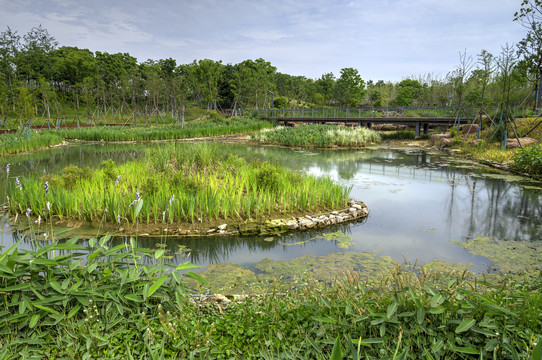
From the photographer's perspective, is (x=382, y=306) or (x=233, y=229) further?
(x=233, y=229)

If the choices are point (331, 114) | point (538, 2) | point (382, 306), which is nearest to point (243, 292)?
point (382, 306)

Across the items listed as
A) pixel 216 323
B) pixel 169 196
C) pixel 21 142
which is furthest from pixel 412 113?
pixel 216 323

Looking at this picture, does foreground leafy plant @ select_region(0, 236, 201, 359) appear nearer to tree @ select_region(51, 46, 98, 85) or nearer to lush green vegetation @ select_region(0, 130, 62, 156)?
lush green vegetation @ select_region(0, 130, 62, 156)

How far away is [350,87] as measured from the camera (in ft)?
171

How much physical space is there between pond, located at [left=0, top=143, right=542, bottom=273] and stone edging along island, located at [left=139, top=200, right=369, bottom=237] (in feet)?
0.57

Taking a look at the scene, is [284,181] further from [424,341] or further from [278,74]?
[278,74]

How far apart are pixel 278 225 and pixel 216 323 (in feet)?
12.3

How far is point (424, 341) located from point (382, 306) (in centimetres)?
37

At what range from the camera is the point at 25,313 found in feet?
7.30

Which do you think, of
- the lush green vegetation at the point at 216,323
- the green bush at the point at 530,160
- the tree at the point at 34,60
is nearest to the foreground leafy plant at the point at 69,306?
the lush green vegetation at the point at 216,323

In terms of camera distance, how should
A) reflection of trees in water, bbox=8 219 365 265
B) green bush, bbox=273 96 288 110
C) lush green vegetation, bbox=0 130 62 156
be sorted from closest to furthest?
reflection of trees in water, bbox=8 219 365 265
lush green vegetation, bbox=0 130 62 156
green bush, bbox=273 96 288 110

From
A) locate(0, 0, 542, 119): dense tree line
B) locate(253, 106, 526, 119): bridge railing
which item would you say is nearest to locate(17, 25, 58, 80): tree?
locate(0, 0, 542, 119): dense tree line

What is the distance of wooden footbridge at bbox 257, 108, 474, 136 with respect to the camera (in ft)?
85.4

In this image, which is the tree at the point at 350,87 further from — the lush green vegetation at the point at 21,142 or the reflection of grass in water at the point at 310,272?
the reflection of grass in water at the point at 310,272
